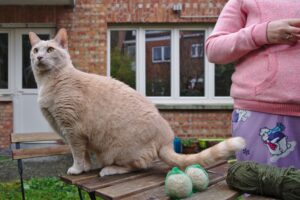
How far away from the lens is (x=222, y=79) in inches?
302

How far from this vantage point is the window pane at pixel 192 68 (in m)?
7.62

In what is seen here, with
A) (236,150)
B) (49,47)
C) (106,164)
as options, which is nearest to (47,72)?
(49,47)

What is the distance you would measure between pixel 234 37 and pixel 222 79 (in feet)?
20.4

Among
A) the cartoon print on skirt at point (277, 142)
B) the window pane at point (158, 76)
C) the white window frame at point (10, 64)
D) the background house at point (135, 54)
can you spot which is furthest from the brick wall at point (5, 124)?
the cartoon print on skirt at point (277, 142)

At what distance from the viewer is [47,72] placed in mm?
2357

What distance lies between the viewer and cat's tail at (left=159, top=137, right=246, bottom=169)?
161 centimetres

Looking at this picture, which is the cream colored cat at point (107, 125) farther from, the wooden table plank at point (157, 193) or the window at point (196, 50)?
the window at point (196, 50)

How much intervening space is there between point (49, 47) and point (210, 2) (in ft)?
17.5

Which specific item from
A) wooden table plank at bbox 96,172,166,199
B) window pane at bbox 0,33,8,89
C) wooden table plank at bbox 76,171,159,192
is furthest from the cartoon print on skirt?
window pane at bbox 0,33,8,89

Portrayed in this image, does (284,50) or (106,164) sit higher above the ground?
(284,50)

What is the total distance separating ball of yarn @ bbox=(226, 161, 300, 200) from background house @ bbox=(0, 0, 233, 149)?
5.81 meters

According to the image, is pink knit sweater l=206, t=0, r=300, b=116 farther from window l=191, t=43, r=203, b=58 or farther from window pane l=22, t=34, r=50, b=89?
window pane l=22, t=34, r=50, b=89

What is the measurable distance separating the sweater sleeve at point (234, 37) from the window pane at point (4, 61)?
654 centimetres

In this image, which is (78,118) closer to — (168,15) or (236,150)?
(236,150)
